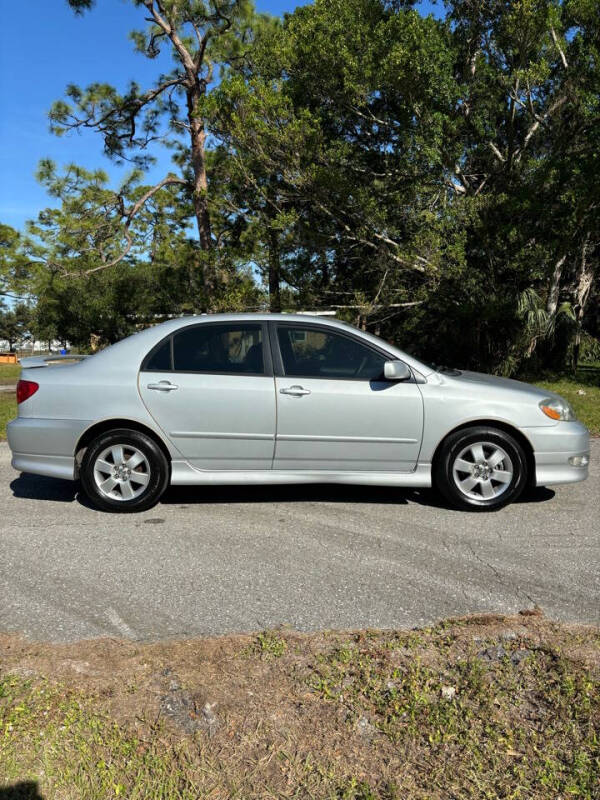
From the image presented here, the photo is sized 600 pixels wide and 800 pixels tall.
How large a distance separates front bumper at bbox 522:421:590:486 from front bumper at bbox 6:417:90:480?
3.66 meters

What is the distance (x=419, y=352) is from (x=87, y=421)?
18.5 metres

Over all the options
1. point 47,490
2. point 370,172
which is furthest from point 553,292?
point 47,490

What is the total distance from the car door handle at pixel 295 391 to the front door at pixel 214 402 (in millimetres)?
112

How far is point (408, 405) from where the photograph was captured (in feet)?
17.4

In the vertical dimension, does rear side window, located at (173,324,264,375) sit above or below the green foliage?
below

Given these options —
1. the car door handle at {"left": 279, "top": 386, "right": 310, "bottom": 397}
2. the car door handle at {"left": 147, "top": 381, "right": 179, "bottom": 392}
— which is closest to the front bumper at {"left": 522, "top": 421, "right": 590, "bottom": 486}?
the car door handle at {"left": 279, "top": 386, "right": 310, "bottom": 397}

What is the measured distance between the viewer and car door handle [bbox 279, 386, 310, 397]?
527 centimetres

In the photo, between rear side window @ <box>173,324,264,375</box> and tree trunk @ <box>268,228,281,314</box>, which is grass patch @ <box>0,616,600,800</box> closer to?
rear side window @ <box>173,324,264,375</box>

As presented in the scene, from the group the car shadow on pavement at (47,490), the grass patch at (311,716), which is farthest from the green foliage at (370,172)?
the grass patch at (311,716)

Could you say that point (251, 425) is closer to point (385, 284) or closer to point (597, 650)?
point (597, 650)

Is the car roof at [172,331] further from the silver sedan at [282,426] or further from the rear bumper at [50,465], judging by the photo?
the rear bumper at [50,465]

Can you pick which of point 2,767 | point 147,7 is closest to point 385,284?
point 147,7

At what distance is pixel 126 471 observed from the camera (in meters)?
5.32

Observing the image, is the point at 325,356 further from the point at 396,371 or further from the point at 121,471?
the point at 121,471
